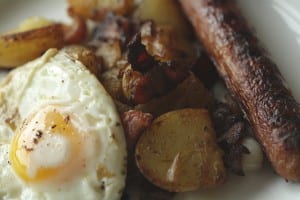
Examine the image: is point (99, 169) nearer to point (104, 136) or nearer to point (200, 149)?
point (104, 136)

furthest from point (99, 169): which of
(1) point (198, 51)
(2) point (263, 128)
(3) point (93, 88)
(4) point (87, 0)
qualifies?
(4) point (87, 0)

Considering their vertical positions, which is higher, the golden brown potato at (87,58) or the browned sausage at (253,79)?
the browned sausage at (253,79)

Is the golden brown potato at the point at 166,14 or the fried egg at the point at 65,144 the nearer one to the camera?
the fried egg at the point at 65,144

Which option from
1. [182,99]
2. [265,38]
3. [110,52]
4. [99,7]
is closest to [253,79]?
[182,99]

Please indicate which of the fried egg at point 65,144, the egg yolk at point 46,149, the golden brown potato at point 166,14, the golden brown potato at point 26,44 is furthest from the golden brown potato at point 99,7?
the egg yolk at point 46,149

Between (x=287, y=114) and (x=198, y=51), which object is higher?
(x=287, y=114)

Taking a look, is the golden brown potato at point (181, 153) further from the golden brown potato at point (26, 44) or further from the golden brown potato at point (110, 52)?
the golden brown potato at point (26, 44)

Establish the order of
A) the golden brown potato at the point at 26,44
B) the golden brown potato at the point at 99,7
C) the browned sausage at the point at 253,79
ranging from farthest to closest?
the golden brown potato at the point at 99,7 → the golden brown potato at the point at 26,44 → the browned sausage at the point at 253,79
